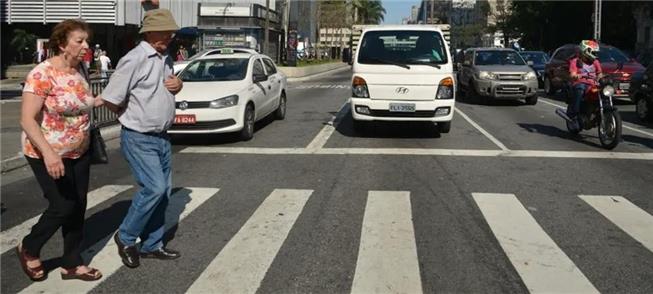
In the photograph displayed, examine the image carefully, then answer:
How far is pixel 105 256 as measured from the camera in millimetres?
5176

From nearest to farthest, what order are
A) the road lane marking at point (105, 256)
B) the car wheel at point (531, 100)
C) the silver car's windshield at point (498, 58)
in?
the road lane marking at point (105, 256) → the car wheel at point (531, 100) → the silver car's windshield at point (498, 58)

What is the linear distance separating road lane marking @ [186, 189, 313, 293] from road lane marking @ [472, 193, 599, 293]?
1871 millimetres

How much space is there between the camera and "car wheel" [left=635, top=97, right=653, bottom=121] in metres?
14.6

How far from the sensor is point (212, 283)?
455 cm

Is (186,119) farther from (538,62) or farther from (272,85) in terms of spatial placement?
(538,62)

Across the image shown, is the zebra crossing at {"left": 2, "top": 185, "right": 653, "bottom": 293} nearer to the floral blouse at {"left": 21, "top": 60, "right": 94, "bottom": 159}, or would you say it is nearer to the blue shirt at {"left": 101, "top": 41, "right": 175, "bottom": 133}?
the floral blouse at {"left": 21, "top": 60, "right": 94, "bottom": 159}

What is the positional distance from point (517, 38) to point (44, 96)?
72.5 meters

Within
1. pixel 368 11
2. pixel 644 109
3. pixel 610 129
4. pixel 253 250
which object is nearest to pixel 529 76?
pixel 644 109

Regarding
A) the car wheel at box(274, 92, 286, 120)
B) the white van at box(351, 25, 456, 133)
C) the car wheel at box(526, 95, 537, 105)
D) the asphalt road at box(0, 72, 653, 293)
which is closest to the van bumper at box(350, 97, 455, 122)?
the white van at box(351, 25, 456, 133)

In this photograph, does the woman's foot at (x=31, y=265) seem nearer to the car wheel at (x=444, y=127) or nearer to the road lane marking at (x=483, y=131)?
the road lane marking at (x=483, y=131)

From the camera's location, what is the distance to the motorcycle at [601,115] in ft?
34.0

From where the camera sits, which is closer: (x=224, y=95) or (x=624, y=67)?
(x=224, y=95)

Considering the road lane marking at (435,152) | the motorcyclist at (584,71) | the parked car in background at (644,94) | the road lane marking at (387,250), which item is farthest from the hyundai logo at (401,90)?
the parked car in background at (644,94)

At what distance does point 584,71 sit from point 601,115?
36.9 inches
